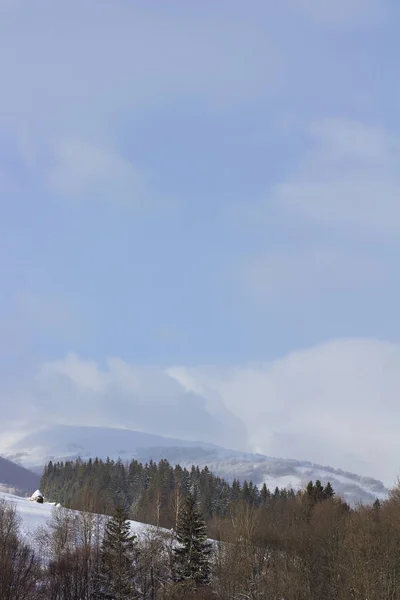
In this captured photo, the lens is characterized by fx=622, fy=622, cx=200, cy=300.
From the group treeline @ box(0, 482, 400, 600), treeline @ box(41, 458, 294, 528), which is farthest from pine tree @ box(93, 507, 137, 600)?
treeline @ box(41, 458, 294, 528)

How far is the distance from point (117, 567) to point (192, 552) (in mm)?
8278

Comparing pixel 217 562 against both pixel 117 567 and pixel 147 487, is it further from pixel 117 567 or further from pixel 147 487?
pixel 147 487

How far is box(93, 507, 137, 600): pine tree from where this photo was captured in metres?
65.4

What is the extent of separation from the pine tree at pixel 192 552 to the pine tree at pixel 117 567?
16.9 feet

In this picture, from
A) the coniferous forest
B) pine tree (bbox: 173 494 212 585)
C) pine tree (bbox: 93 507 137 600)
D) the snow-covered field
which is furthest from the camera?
the snow-covered field

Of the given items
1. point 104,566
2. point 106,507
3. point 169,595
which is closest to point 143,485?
point 106,507

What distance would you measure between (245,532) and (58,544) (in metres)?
25.3

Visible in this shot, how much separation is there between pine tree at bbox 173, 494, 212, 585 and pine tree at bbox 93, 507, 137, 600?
5.16 m

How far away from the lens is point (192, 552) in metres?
65.3

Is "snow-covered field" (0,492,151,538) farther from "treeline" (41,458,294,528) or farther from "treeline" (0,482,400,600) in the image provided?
"treeline" (41,458,294,528)

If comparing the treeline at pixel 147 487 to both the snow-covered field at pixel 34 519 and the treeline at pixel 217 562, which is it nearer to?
the snow-covered field at pixel 34 519

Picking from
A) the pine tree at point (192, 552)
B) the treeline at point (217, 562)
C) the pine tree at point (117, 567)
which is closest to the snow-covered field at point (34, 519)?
the treeline at point (217, 562)

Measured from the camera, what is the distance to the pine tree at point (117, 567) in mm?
65375

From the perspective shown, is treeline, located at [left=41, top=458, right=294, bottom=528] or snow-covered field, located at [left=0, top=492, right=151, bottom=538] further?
treeline, located at [left=41, top=458, right=294, bottom=528]
